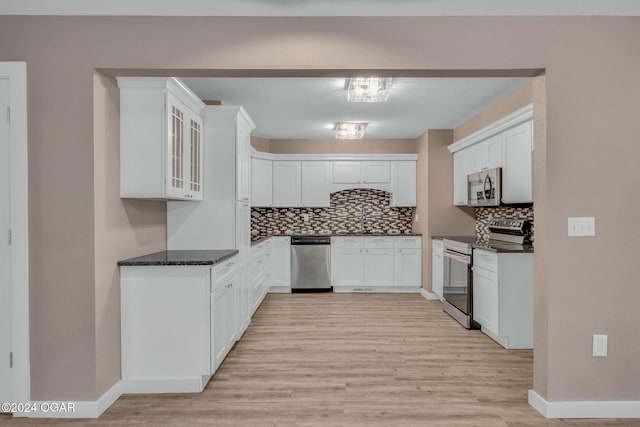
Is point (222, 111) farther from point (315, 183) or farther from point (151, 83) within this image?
point (315, 183)

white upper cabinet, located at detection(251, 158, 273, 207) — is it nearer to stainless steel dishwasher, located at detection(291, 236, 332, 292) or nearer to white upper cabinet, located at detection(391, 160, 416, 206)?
stainless steel dishwasher, located at detection(291, 236, 332, 292)

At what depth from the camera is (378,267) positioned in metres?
5.99

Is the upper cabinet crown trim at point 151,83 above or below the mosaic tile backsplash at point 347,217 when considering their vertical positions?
above

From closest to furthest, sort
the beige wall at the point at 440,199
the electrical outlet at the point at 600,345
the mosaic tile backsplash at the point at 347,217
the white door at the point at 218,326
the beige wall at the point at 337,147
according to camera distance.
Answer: the electrical outlet at the point at 600,345 < the white door at the point at 218,326 < the beige wall at the point at 440,199 < the beige wall at the point at 337,147 < the mosaic tile backsplash at the point at 347,217

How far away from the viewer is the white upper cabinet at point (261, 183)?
5.99m

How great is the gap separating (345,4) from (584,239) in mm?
2147

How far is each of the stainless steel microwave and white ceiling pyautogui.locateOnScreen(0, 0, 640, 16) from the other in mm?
2031

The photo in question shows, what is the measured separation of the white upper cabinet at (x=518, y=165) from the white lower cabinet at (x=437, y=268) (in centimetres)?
140

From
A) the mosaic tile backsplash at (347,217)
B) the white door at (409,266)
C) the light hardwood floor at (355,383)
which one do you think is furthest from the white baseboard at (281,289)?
the white door at (409,266)

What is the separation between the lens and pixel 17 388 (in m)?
2.31

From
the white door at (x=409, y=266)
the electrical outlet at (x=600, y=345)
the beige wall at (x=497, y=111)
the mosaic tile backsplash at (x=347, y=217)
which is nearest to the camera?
the electrical outlet at (x=600, y=345)

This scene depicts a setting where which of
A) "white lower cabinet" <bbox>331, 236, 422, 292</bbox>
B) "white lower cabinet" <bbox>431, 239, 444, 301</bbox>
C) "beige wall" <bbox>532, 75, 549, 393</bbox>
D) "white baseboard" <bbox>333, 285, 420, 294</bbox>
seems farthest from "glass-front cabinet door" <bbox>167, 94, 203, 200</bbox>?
"white lower cabinet" <bbox>431, 239, 444, 301</bbox>

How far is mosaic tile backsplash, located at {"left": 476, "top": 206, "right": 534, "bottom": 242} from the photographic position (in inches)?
164

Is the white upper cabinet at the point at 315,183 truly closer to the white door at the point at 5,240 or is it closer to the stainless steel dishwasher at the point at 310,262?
the stainless steel dishwasher at the point at 310,262
